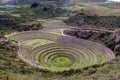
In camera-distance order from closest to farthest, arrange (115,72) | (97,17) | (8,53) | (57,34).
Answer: (115,72), (8,53), (57,34), (97,17)

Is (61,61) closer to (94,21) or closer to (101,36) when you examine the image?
(101,36)

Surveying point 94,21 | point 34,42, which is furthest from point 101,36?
point 34,42

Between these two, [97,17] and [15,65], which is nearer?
[15,65]

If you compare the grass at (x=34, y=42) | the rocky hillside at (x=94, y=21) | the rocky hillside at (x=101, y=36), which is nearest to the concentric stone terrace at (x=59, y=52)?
the grass at (x=34, y=42)

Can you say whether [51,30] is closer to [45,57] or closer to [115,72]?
[45,57]

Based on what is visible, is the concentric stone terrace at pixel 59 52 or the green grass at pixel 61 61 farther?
the green grass at pixel 61 61

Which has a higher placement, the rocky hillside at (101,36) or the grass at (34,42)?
the rocky hillside at (101,36)

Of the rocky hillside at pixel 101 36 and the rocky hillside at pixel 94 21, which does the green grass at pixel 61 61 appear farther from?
the rocky hillside at pixel 94 21

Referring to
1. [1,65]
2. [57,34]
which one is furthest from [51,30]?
[1,65]
